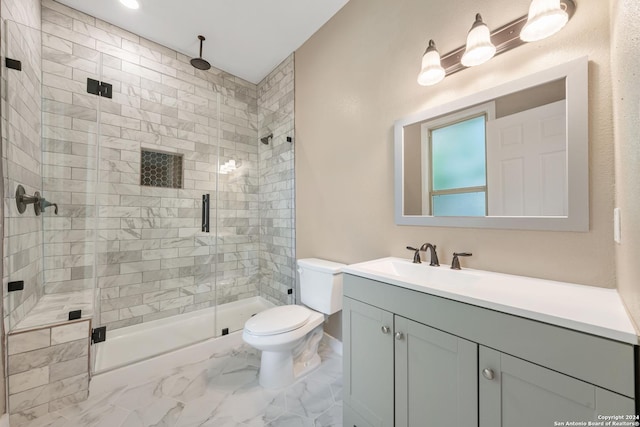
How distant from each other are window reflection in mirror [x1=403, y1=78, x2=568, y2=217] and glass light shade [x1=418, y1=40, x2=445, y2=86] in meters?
0.22

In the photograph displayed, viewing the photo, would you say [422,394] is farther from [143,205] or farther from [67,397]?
[143,205]

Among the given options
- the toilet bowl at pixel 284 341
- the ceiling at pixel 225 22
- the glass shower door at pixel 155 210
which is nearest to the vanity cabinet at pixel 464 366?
the toilet bowl at pixel 284 341

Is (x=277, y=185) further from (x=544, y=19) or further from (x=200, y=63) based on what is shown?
(x=544, y=19)

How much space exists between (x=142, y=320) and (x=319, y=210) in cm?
205

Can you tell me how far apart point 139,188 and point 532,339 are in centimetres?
300

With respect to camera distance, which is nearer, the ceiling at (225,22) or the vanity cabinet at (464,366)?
the vanity cabinet at (464,366)

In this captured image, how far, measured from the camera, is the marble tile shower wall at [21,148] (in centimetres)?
137

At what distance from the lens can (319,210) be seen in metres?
2.21


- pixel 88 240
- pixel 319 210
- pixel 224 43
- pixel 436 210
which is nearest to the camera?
pixel 436 210

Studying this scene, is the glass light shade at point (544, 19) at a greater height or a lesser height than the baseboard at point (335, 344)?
greater

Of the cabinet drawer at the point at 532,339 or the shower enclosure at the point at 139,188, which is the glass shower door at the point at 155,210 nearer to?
the shower enclosure at the point at 139,188

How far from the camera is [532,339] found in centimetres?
70

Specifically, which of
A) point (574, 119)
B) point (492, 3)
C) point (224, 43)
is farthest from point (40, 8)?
point (574, 119)

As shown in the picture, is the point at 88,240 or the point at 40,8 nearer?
the point at 40,8
